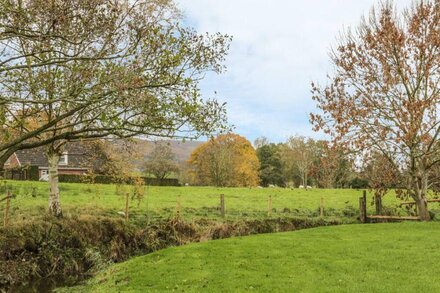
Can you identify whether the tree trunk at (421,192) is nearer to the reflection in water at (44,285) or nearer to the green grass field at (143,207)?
the green grass field at (143,207)

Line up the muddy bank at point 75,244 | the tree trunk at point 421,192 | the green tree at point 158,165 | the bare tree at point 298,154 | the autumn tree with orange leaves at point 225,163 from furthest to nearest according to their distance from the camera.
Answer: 1. the bare tree at point 298,154
2. the autumn tree with orange leaves at point 225,163
3. the green tree at point 158,165
4. the tree trunk at point 421,192
5. the muddy bank at point 75,244

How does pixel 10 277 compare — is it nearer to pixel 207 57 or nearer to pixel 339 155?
pixel 207 57

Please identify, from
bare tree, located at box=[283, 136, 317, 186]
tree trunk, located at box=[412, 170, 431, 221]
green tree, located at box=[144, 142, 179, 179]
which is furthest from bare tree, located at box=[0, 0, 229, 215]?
bare tree, located at box=[283, 136, 317, 186]

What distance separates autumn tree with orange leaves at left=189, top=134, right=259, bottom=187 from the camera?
2948 inches

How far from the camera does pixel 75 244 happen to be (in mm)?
18797

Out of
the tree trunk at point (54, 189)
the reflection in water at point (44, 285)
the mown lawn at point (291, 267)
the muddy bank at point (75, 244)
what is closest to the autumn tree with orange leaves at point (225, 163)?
the muddy bank at point (75, 244)

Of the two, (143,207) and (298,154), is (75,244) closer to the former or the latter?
(143,207)

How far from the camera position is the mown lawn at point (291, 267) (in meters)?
11.7

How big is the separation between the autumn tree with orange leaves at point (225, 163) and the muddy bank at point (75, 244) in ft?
165

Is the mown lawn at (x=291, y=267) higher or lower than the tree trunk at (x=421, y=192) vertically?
lower

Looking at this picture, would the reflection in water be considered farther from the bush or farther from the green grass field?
the bush

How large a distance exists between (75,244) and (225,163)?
56795 mm

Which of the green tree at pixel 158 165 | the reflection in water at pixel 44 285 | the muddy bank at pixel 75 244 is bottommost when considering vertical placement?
the reflection in water at pixel 44 285

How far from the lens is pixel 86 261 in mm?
18188
